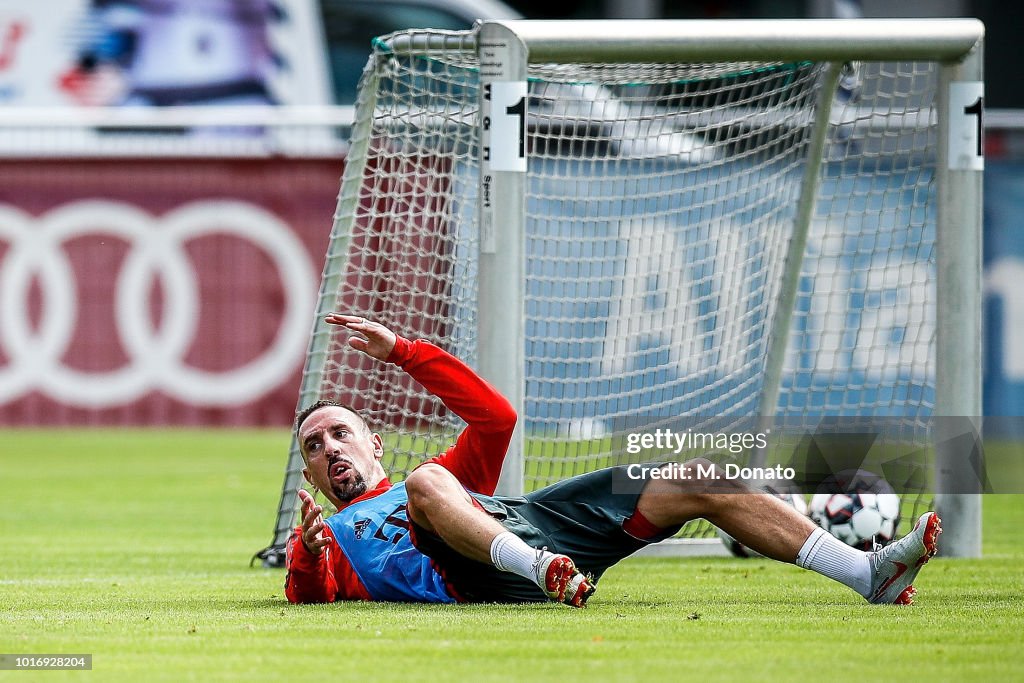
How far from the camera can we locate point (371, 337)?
631 centimetres

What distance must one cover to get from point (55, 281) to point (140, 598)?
14129 mm

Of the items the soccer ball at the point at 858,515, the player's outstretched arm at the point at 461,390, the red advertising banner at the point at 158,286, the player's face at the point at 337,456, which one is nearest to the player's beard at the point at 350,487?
the player's face at the point at 337,456

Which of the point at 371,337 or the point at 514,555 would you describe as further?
the point at 371,337

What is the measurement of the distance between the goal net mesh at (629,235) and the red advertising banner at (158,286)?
30.7 ft

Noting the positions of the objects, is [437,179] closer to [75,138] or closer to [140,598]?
[140,598]

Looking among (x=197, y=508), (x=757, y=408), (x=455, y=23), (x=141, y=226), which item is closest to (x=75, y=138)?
(x=141, y=226)

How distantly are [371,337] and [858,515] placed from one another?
295cm

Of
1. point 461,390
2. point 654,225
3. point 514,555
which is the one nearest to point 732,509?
point 514,555

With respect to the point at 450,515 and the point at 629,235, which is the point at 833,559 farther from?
the point at 629,235

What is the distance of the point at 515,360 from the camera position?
756cm

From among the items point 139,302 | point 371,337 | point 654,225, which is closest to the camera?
point 371,337

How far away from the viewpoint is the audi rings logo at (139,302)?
65.7 ft

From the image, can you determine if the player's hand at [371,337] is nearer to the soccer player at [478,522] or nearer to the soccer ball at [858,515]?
the soccer player at [478,522]

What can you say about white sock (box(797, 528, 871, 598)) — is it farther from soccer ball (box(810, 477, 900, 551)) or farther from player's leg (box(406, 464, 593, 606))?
soccer ball (box(810, 477, 900, 551))
